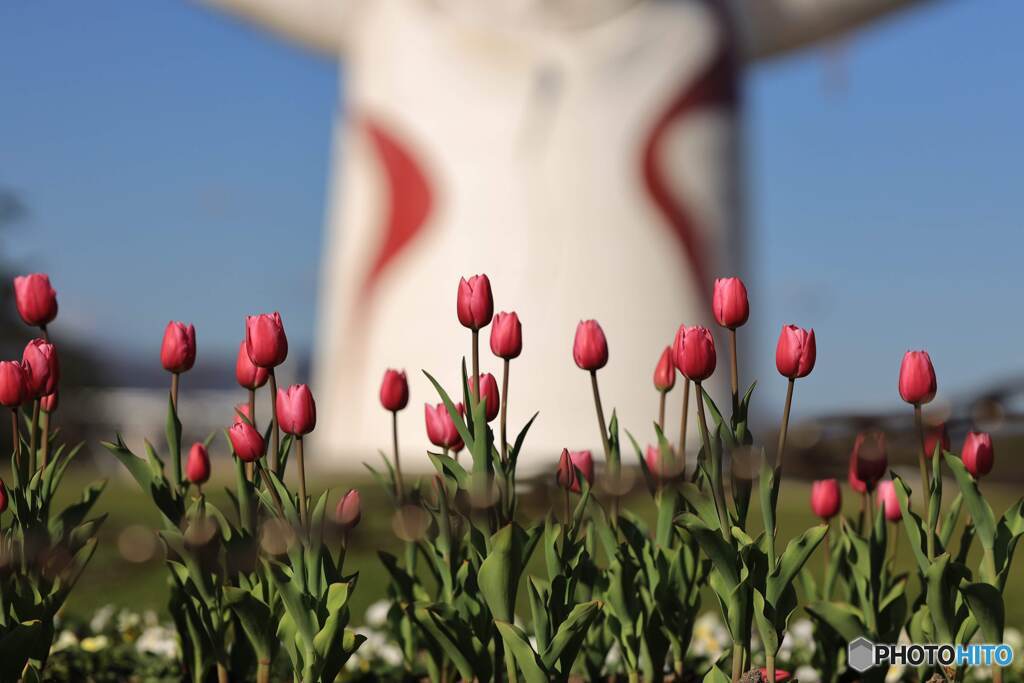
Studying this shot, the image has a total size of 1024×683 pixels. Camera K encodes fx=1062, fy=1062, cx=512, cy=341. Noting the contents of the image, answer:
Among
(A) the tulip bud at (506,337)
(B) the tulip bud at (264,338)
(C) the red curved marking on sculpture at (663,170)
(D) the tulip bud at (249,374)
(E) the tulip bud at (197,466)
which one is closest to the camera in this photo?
(B) the tulip bud at (264,338)

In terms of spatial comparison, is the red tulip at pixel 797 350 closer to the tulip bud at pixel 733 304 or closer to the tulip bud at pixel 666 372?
the tulip bud at pixel 733 304

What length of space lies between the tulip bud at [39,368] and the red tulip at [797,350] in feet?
3.40

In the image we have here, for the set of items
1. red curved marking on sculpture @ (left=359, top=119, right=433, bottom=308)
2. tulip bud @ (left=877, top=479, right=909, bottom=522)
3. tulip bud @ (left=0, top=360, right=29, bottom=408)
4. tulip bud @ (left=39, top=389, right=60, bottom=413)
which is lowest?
tulip bud @ (left=877, top=479, right=909, bottom=522)

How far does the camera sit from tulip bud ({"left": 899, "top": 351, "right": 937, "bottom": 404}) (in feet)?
4.80

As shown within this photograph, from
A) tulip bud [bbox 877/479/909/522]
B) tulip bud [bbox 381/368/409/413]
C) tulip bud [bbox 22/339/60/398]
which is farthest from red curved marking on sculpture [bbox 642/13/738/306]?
tulip bud [bbox 22/339/60/398]

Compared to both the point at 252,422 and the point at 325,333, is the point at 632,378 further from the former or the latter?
the point at 252,422

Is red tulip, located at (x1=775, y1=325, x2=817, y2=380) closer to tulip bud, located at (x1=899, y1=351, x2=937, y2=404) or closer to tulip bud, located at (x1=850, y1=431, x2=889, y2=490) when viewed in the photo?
tulip bud, located at (x1=899, y1=351, x2=937, y2=404)

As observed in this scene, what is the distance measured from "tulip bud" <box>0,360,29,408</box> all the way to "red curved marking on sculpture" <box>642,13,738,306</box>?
19.1ft

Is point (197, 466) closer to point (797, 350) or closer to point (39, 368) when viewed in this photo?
point (39, 368)

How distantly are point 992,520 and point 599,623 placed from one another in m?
0.63

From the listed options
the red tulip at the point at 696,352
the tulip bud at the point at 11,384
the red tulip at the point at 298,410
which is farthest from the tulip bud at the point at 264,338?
the red tulip at the point at 696,352

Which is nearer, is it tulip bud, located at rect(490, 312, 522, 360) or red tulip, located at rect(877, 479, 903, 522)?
tulip bud, located at rect(490, 312, 522, 360)

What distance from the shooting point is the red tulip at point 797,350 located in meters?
1.43

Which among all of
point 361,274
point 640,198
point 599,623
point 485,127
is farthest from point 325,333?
point 599,623
